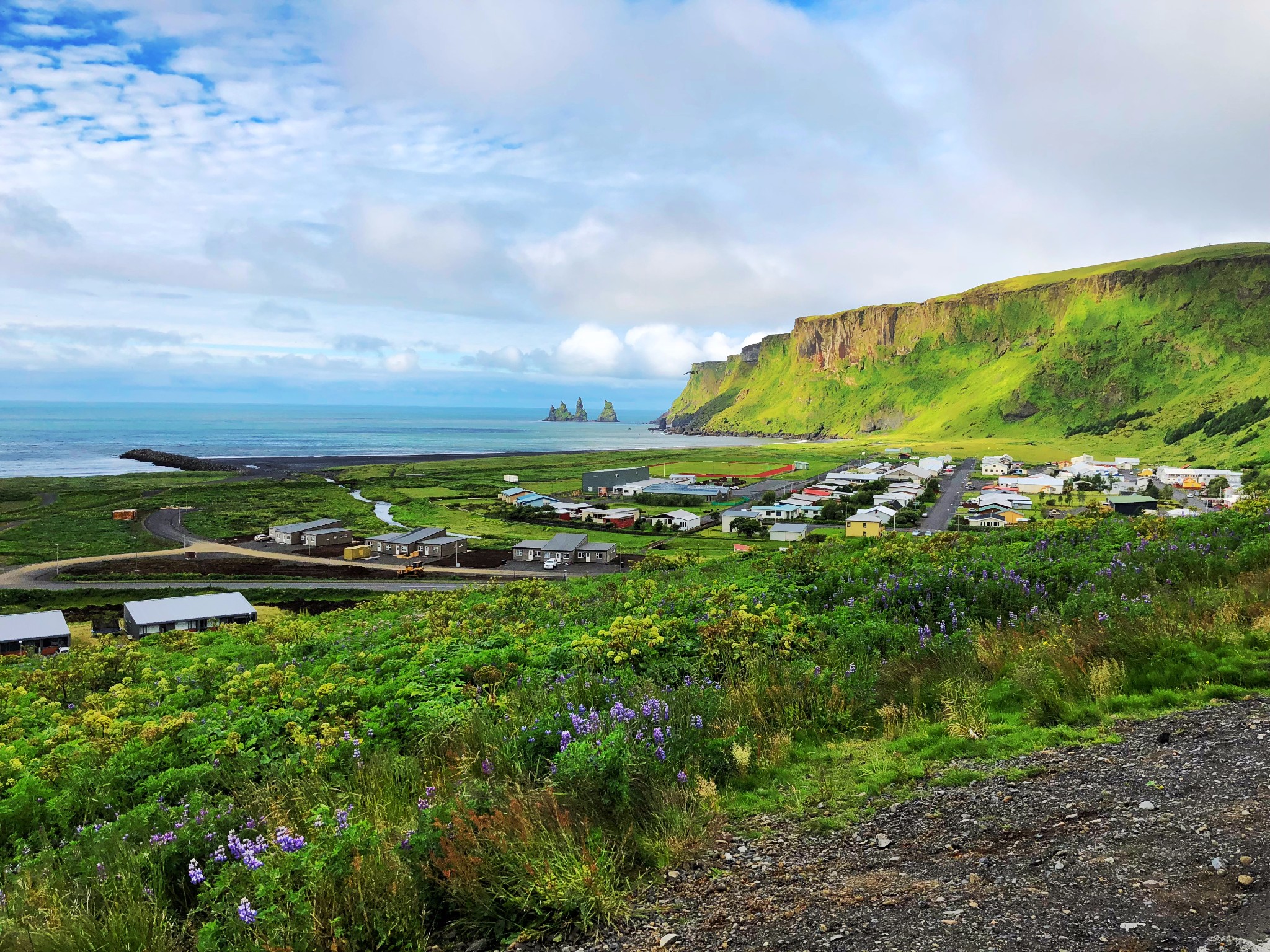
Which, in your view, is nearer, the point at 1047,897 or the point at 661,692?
the point at 1047,897

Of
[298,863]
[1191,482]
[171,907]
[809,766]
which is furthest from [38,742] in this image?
[1191,482]

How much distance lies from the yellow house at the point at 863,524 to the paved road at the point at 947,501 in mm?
4476

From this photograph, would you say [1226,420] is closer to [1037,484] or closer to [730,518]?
[1037,484]

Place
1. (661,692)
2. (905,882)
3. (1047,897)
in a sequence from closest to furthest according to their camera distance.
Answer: (1047,897) → (905,882) → (661,692)

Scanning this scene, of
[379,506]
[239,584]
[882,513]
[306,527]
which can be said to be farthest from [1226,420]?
[239,584]

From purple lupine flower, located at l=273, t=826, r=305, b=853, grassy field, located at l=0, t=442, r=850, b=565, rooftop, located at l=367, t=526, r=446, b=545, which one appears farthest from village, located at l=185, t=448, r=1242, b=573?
purple lupine flower, located at l=273, t=826, r=305, b=853

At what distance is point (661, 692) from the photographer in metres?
6.35

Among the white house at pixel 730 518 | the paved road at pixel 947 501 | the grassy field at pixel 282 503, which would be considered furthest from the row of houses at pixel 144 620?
the white house at pixel 730 518

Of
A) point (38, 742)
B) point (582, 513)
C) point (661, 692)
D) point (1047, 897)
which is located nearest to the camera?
point (1047, 897)

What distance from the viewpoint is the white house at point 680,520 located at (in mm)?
69875

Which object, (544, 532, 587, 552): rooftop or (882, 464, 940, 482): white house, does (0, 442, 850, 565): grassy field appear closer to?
(544, 532, 587, 552): rooftop

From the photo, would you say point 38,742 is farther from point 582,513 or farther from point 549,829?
point 582,513

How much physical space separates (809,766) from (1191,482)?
329 ft

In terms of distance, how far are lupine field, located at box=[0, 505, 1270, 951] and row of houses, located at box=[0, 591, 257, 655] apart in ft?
79.4
